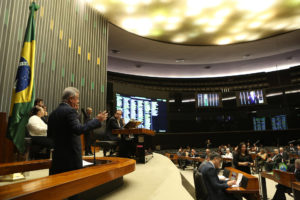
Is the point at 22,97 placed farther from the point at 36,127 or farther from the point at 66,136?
the point at 66,136

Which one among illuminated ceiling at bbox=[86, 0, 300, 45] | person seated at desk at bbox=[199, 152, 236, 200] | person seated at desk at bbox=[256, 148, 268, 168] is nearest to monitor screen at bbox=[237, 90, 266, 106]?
illuminated ceiling at bbox=[86, 0, 300, 45]

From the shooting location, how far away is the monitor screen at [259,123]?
11.2 m

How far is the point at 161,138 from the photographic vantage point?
34.1ft

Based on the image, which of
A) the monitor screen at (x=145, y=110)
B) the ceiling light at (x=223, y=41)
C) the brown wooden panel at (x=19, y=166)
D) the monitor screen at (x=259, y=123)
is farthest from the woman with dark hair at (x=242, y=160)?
the monitor screen at (x=259, y=123)

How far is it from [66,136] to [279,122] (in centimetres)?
1184

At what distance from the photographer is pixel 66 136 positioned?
161cm

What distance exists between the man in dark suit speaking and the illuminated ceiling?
541cm

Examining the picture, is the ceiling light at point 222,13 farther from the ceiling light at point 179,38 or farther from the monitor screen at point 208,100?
the monitor screen at point 208,100

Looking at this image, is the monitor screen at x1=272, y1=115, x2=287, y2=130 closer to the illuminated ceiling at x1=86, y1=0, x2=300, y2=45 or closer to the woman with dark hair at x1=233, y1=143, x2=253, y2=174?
the illuminated ceiling at x1=86, y1=0, x2=300, y2=45

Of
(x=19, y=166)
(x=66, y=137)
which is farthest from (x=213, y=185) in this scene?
(x=19, y=166)

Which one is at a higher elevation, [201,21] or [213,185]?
[201,21]

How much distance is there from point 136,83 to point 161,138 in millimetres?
3221

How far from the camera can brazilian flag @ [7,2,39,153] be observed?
7.88ft

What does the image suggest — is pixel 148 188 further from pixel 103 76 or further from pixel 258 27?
pixel 258 27
